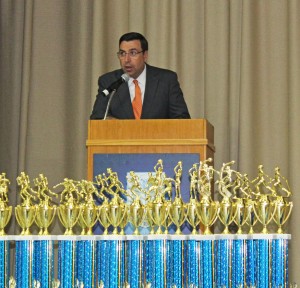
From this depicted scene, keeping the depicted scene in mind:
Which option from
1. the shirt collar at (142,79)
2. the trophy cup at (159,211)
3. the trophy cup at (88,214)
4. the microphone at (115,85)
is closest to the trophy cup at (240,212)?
the trophy cup at (159,211)

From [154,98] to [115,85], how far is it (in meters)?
0.49

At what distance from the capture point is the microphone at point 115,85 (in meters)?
5.28

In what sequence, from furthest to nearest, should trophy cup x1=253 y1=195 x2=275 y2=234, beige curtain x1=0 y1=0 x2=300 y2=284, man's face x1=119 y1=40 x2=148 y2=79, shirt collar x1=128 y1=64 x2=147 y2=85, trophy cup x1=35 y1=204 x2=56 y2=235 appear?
beige curtain x1=0 y1=0 x2=300 y2=284
shirt collar x1=128 y1=64 x2=147 y2=85
man's face x1=119 y1=40 x2=148 y2=79
trophy cup x1=35 y1=204 x2=56 y2=235
trophy cup x1=253 y1=195 x2=275 y2=234

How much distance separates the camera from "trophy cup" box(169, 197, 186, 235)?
419cm

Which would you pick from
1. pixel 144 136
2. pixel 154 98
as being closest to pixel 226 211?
pixel 144 136

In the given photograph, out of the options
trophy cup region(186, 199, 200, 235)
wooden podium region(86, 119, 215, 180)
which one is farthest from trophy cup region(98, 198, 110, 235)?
wooden podium region(86, 119, 215, 180)

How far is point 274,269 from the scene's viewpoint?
13.4ft

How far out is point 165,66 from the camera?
7.18m

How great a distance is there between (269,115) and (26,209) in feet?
10.2

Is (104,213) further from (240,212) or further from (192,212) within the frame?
(240,212)

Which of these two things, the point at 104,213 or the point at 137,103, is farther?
the point at 137,103

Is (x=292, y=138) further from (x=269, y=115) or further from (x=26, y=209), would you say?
(x=26, y=209)

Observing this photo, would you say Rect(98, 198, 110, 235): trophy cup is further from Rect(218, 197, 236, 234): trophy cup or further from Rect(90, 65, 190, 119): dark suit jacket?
Rect(90, 65, 190, 119): dark suit jacket

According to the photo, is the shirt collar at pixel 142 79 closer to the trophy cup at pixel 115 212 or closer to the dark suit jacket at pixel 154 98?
the dark suit jacket at pixel 154 98
